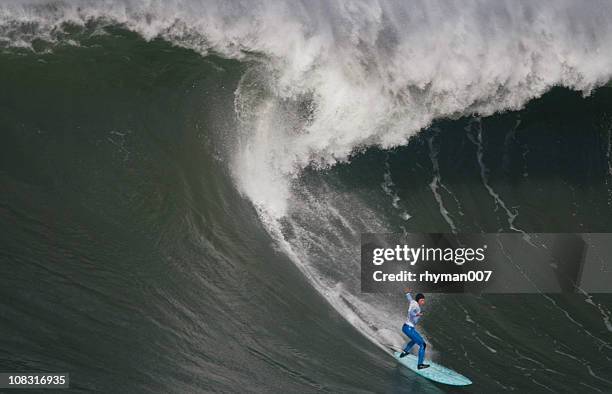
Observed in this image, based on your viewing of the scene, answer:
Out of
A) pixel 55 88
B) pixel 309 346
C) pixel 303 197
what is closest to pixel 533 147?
pixel 303 197

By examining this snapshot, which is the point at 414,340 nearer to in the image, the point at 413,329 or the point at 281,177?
the point at 413,329

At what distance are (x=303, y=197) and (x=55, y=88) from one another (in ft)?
13.8

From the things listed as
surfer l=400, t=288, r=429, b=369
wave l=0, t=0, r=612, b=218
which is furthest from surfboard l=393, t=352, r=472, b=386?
wave l=0, t=0, r=612, b=218

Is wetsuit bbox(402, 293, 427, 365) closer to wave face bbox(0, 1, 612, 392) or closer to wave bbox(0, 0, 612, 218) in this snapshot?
wave face bbox(0, 1, 612, 392)

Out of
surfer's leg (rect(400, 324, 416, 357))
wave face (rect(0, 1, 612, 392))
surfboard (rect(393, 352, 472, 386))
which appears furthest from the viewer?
surfer's leg (rect(400, 324, 416, 357))

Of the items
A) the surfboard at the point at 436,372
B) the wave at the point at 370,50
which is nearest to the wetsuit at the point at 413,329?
the surfboard at the point at 436,372

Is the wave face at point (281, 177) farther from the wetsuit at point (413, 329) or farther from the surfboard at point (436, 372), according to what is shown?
the wetsuit at point (413, 329)

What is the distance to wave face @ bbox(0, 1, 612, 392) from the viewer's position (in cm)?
889

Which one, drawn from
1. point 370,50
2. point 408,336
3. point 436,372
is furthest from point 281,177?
point 436,372

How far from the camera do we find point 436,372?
912cm

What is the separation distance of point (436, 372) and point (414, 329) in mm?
575

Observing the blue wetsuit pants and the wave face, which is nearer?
the wave face

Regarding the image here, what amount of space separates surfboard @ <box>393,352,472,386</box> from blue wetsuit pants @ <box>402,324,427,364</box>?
116mm

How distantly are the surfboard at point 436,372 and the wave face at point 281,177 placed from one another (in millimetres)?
152
